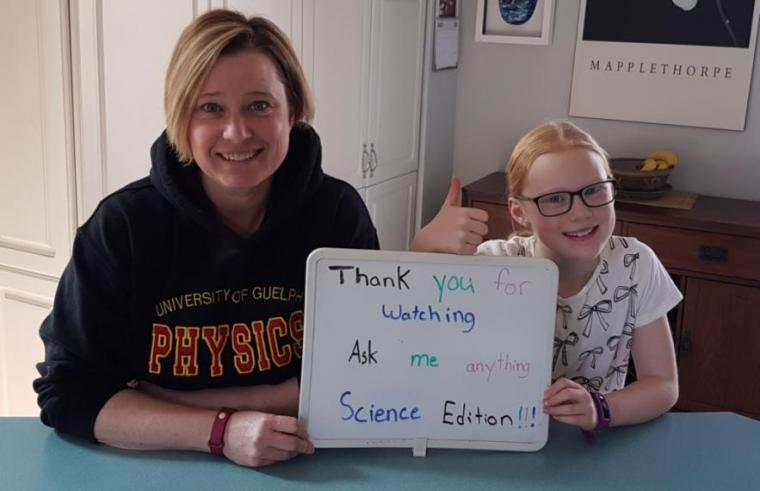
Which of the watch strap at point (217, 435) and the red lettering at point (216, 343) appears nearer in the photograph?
the watch strap at point (217, 435)

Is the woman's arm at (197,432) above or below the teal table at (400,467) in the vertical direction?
above

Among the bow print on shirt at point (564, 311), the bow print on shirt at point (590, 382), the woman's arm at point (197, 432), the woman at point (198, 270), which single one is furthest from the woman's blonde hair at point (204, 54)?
the bow print on shirt at point (590, 382)

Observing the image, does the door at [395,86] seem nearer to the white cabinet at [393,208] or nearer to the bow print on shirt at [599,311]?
the white cabinet at [393,208]

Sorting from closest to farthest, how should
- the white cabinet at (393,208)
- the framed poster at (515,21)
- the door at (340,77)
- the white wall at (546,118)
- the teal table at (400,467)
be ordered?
the teal table at (400,467) → the door at (340,77) → the white cabinet at (393,208) → the white wall at (546,118) → the framed poster at (515,21)

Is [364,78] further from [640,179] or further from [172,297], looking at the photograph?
[172,297]

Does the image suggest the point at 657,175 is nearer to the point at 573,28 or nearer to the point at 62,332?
the point at 573,28

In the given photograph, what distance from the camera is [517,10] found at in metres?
3.60

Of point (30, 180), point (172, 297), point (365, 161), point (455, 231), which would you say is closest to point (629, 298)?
point (455, 231)

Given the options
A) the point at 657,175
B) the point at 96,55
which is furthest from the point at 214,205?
the point at 657,175

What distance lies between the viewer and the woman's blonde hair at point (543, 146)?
1.45 meters

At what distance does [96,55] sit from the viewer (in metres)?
2.04

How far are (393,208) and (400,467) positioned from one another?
7.59 ft

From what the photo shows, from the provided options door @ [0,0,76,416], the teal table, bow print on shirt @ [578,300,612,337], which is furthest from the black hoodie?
door @ [0,0,76,416]

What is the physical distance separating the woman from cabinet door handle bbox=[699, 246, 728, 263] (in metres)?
2.04
